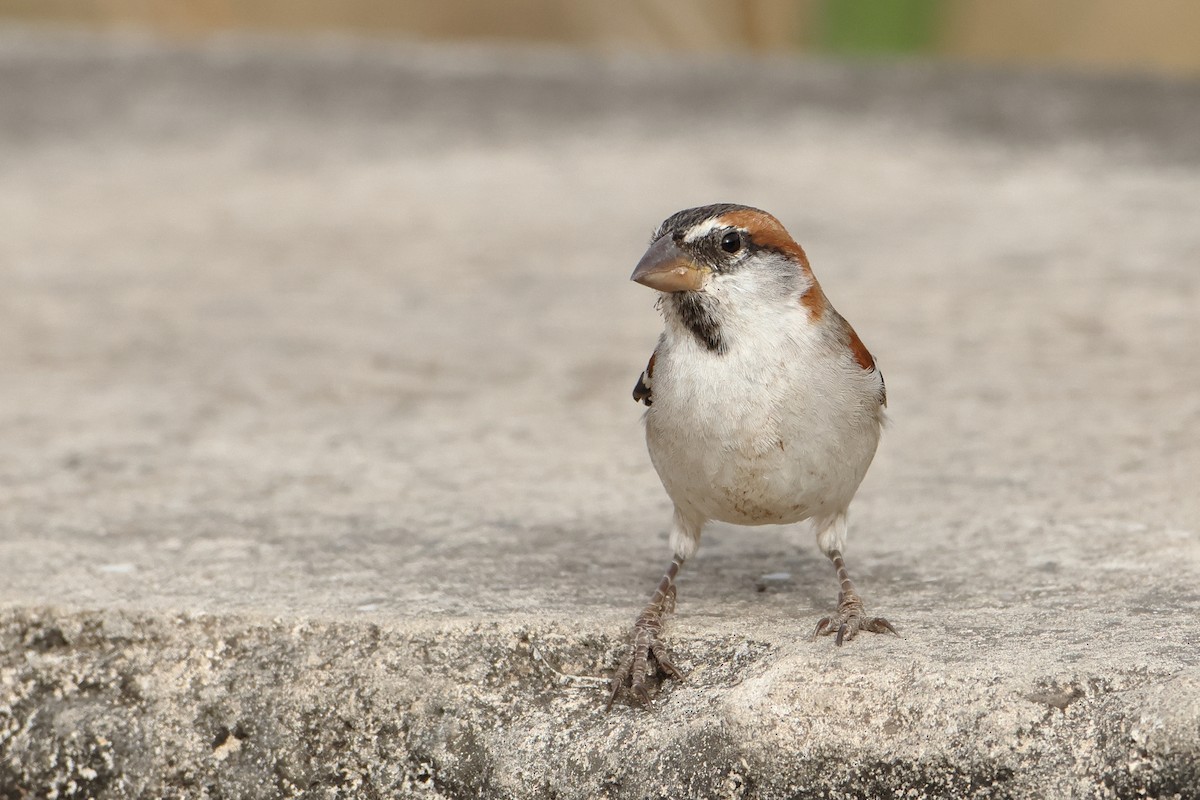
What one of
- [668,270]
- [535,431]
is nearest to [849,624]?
[668,270]

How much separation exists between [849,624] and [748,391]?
53 centimetres

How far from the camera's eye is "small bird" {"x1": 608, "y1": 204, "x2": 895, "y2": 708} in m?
3.25

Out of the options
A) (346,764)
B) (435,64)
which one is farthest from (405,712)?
(435,64)

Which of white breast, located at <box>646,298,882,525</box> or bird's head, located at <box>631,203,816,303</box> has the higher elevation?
bird's head, located at <box>631,203,816,303</box>

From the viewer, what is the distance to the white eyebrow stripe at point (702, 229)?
337 cm

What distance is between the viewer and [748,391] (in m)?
3.27

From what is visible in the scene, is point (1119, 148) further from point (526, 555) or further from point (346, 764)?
point (346, 764)

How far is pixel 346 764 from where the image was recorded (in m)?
3.16

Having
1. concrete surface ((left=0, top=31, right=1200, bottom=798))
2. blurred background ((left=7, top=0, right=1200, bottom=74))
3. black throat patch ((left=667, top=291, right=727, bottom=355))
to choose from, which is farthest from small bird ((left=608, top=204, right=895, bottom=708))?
blurred background ((left=7, top=0, right=1200, bottom=74))

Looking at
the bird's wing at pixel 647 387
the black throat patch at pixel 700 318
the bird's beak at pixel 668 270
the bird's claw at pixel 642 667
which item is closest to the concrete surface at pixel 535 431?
the bird's claw at pixel 642 667

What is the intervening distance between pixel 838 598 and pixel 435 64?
6.13 m

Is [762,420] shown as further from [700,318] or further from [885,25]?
[885,25]

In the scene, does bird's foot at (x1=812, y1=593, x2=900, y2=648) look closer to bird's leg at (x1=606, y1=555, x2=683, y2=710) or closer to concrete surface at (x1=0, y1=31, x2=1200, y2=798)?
concrete surface at (x1=0, y1=31, x2=1200, y2=798)

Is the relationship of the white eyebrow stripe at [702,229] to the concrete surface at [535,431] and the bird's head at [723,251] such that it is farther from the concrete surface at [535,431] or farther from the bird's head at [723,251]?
the concrete surface at [535,431]
